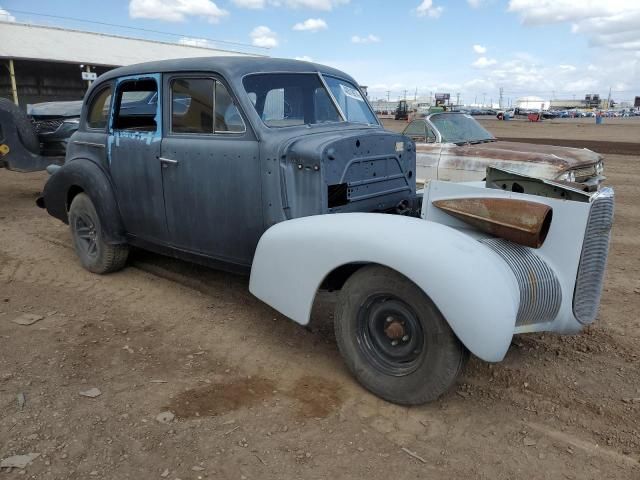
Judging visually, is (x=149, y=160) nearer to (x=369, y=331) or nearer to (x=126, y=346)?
(x=126, y=346)

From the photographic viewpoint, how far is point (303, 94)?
13.8ft

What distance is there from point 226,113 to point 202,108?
0.25 meters

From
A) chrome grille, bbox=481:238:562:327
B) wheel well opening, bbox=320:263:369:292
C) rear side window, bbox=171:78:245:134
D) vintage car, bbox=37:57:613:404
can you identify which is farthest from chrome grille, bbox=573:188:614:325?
rear side window, bbox=171:78:245:134

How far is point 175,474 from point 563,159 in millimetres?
6469

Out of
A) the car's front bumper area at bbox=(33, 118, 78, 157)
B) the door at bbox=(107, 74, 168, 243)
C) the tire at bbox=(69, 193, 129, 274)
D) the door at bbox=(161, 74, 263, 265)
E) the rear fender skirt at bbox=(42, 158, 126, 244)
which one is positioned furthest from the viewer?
the car's front bumper area at bbox=(33, 118, 78, 157)

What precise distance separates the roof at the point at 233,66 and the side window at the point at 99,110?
42 centimetres

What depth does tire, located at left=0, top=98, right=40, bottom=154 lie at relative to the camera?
27.7 feet

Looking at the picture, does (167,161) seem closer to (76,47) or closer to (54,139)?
(54,139)

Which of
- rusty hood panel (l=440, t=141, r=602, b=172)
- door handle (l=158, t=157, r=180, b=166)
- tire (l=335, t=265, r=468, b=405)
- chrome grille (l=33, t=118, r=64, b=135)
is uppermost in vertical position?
chrome grille (l=33, t=118, r=64, b=135)

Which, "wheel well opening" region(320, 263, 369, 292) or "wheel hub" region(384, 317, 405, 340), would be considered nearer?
"wheel hub" region(384, 317, 405, 340)

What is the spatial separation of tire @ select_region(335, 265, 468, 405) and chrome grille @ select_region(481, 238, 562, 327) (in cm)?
45

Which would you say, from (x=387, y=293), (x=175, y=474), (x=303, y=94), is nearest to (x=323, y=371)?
(x=387, y=293)

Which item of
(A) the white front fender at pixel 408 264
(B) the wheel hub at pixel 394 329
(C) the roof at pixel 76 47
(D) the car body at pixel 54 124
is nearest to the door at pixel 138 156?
(A) the white front fender at pixel 408 264

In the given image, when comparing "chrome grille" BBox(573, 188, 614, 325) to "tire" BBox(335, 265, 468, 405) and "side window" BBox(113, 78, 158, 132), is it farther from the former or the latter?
"side window" BBox(113, 78, 158, 132)
